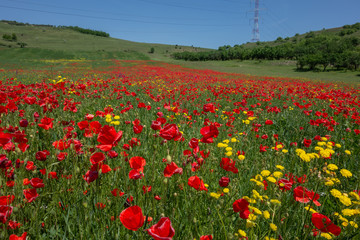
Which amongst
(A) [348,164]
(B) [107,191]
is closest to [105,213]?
(B) [107,191]

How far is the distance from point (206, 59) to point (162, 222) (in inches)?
3333

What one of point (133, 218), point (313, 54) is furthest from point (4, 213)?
point (313, 54)

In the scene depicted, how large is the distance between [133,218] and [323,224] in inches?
35.8

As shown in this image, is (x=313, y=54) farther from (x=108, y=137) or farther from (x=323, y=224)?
(x=108, y=137)

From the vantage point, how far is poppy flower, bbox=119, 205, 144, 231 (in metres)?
0.74

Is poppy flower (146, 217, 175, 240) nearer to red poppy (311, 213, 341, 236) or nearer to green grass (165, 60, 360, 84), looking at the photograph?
red poppy (311, 213, 341, 236)

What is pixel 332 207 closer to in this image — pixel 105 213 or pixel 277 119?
pixel 105 213

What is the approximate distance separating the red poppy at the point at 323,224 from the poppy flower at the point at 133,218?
796mm

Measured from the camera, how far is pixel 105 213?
150 centimetres

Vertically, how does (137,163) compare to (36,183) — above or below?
above

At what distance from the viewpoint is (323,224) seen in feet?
3.27

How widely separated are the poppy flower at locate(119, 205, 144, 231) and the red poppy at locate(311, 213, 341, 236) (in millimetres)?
796

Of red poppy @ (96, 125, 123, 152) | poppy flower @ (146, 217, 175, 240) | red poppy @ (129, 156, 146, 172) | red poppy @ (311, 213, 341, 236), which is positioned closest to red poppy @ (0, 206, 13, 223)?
red poppy @ (96, 125, 123, 152)

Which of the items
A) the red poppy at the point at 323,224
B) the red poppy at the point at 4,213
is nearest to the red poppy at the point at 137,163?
the red poppy at the point at 4,213
